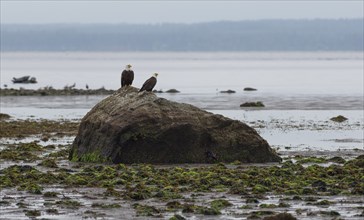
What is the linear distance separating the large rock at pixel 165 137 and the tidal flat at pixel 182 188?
56 centimetres

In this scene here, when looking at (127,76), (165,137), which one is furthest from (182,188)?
(127,76)

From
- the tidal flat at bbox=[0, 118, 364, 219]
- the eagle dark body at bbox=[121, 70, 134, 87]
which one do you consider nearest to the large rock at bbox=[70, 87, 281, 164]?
the tidal flat at bbox=[0, 118, 364, 219]

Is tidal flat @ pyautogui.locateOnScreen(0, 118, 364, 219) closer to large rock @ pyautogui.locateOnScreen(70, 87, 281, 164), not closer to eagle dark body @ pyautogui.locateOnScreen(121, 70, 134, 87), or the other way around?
large rock @ pyautogui.locateOnScreen(70, 87, 281, 164)

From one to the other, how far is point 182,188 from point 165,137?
490 cm

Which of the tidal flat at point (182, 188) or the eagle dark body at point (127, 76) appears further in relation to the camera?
the eagle dark body at point (127, 76)

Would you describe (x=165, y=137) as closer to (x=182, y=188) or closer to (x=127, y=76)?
(x=127, y=76)

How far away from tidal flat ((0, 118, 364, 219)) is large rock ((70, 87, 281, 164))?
1.83 ft

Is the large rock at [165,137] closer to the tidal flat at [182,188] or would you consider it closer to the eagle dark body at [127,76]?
the tidal flat at [182,188]

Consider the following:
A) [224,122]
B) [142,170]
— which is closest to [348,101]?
[224,122]

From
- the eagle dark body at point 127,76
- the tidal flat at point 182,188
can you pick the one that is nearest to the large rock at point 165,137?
the tidal flat at point 182,188

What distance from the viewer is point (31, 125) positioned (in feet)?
111

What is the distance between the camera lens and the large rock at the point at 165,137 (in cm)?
2241

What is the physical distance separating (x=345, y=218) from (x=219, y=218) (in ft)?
5.97

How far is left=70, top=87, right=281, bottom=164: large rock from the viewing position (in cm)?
2241
